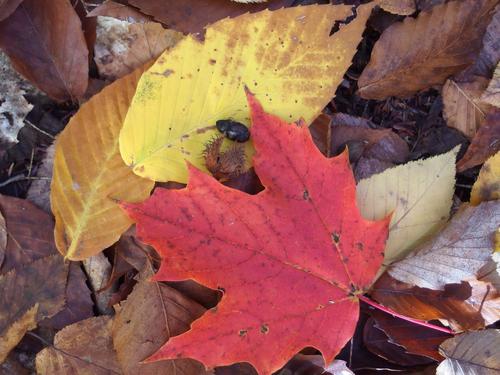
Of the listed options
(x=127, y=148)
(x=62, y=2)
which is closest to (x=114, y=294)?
(x=127, y=148)

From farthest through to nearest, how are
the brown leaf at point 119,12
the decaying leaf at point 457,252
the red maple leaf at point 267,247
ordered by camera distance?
the brown leaf at point 119,12
the decaying leaf at point 457,252
the red maple leaf at point 267,247

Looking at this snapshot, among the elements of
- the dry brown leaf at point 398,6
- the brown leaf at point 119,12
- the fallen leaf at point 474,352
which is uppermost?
the dry brown leaf at point 398,6

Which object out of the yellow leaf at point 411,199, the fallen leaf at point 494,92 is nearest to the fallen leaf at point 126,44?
the yellow leaf at point 411,199

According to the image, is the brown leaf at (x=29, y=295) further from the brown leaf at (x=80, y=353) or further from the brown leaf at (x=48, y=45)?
the brown leaf at (x=48, y=45)

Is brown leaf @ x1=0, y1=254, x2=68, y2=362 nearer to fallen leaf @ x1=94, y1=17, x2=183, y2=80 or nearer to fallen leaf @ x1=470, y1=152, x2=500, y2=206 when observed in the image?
fallen leaf @ x1=94, y1=17, x2=183, y2=80

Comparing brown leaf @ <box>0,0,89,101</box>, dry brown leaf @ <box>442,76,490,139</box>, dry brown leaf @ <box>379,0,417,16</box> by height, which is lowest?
dry brown leaf @ <box>442,76,490,139</box>

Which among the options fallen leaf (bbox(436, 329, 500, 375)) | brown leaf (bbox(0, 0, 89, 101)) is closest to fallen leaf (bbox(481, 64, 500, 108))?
fallen leaf (bbox(436, 329, 500, 375))

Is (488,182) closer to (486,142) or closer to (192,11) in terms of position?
(486,142)
